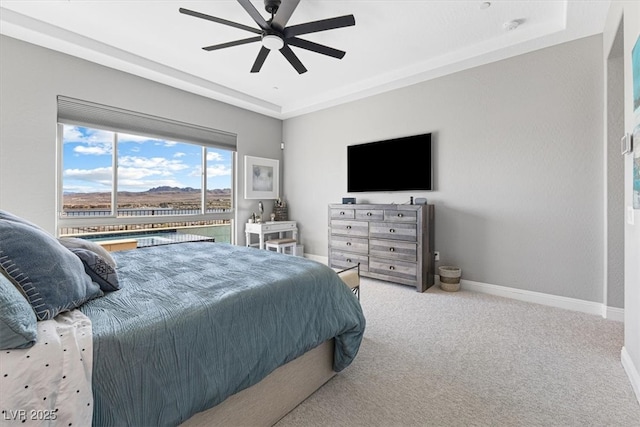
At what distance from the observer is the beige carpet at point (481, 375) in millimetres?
1538

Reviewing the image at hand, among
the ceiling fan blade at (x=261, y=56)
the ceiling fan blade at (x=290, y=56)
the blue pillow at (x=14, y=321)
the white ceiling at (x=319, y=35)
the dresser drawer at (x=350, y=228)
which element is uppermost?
the white ceiling at (x=319, y=35)

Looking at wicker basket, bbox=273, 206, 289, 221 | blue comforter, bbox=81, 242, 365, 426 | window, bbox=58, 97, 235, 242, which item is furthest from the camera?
wicker basket, bbox=273, 206, 289, 221

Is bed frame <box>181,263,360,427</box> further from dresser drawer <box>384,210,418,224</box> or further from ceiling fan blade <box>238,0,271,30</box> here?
ceiling fan blade <box>238,0,271,30</box>

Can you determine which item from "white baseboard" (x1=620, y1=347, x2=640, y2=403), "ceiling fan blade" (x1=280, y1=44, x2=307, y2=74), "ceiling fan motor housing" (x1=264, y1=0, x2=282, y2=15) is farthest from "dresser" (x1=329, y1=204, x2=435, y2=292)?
"ceiling fan motor housing" (x1=264, y1=0, x2=282, y2=15)

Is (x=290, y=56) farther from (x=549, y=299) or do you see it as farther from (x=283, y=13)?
(x=549, y=299)

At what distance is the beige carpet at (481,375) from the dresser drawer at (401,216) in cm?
117

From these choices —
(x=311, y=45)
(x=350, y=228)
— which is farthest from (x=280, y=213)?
(x=311, y=45)

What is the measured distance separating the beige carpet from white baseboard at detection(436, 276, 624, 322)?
0.33 ft

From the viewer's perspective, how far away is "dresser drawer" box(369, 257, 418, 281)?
3648 millimetres

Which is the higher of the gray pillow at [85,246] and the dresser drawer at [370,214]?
the dresser drawer at [370,214]

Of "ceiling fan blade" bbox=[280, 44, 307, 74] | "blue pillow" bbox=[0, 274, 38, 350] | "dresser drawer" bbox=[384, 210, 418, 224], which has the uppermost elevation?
"ceiling fan blade" bbox=[280, 44, 307, 74]

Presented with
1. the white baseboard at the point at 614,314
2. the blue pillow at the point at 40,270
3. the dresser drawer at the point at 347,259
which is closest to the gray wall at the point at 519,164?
the white baseboard at the point at 614,314

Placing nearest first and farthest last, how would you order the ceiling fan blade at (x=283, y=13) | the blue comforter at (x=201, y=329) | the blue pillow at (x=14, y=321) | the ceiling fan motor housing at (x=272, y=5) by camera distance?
1. the blue pillow at (x=14, y=321)
2. the blue comforter at (x=201, y=329)
3. the ceiling fan blade at (x=283, y=13)
4. the ceiling fan motor housing at (x=272, y=5)

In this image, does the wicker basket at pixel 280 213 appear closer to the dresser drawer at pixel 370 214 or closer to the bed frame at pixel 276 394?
the dresser drawer at pixel 370 214
